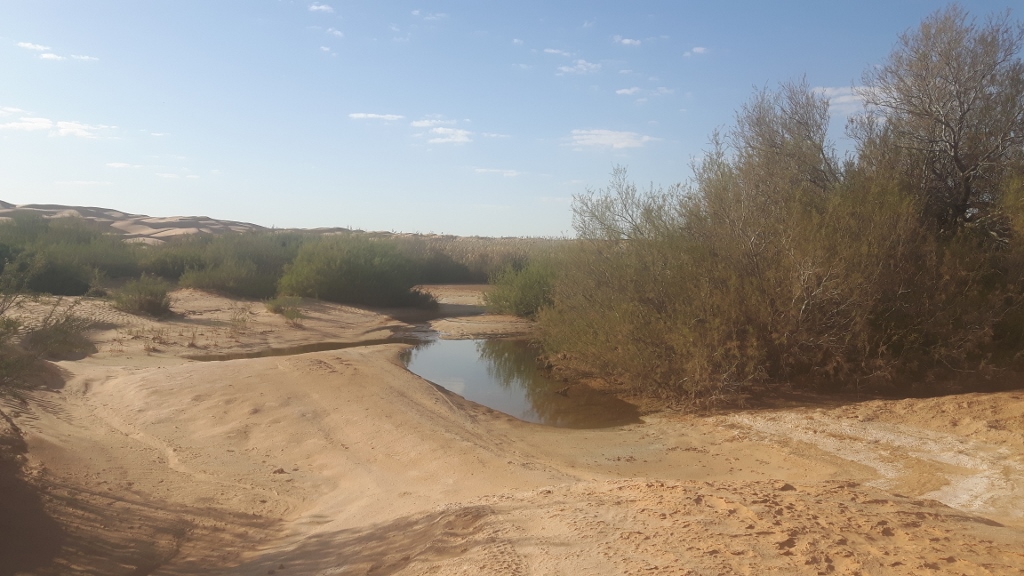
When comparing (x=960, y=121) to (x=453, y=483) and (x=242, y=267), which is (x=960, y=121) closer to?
(x=453, y=483)

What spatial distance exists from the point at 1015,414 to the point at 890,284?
3209 mm

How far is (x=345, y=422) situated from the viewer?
1086cm

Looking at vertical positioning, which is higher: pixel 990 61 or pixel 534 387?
pixel 990 61

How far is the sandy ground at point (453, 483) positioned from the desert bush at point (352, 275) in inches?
479

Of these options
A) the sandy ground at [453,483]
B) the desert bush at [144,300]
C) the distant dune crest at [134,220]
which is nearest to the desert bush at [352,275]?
the desert bush at [144,300]

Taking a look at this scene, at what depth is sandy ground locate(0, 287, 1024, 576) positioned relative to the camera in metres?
4.96

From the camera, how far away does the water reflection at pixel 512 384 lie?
42.4 feet

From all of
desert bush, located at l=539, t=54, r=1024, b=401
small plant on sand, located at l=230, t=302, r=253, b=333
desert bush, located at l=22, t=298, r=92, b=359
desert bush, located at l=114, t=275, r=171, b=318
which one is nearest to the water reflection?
desert bush, located at l=539, t=54, r=1024, b=401

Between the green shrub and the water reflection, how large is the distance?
10.7ft

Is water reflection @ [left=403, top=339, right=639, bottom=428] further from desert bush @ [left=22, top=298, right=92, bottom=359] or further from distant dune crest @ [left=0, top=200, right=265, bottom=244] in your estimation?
distant dune crest @ [left=0, top=200, right=265, bottom=244]

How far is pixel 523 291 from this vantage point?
84.8 feet

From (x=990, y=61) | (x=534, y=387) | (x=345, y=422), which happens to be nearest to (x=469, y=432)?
(x=345, y=422)

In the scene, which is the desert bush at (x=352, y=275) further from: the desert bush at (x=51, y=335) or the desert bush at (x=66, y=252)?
the desert bush at (x=51, y=335)

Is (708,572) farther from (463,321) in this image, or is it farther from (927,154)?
(463,321)
